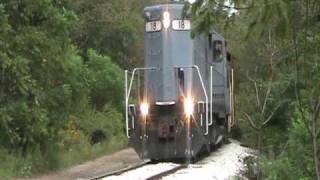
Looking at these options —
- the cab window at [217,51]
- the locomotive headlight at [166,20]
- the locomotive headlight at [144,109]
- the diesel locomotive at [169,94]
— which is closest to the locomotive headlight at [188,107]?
the diesel locomotive at [169,94]

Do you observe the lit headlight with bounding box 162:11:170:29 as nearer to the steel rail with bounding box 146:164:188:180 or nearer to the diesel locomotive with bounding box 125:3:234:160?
the diesel locomotive with bounding box 125:3:234:160

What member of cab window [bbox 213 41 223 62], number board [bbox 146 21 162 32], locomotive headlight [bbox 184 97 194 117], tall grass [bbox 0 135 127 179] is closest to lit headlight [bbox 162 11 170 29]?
number board [bbox 146 21 162 32]

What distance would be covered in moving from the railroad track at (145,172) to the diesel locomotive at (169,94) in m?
0.59

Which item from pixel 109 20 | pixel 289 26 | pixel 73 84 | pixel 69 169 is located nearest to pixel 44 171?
pixel 69 169

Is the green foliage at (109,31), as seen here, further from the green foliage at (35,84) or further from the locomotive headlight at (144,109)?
the locomotive headlight at (144,109)

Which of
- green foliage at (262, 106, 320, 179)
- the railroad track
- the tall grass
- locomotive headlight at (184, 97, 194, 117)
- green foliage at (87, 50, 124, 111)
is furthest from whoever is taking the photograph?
green foliage at (87, 50, 124, 111)

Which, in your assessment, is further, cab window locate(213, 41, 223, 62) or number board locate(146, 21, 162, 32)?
cab window locate(213, 41, 223, 62)

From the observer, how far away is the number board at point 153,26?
18.1m

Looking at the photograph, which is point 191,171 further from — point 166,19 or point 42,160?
point 166,19

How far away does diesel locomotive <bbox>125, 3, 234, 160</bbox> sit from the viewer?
17172 millimetres

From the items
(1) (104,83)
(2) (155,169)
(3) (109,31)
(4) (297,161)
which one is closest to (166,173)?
(2) (155,169)

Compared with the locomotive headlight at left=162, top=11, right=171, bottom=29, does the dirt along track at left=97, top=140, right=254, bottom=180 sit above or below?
below

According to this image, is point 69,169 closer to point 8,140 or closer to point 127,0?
point 8,140

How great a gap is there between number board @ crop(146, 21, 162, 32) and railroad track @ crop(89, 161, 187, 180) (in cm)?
391
